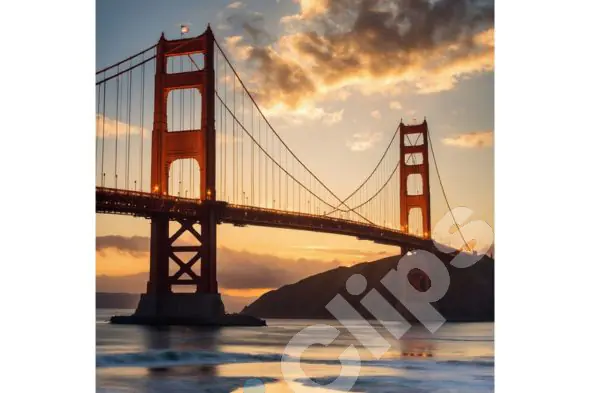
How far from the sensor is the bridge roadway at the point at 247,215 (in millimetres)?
6496

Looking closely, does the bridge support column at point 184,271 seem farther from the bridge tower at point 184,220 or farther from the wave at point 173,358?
the wave at point 173,358

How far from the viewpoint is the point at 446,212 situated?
252 inches

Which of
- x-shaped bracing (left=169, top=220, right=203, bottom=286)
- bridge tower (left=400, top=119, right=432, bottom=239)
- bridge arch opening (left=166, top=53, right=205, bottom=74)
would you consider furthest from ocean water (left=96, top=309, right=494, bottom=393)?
bridge arch opening (left=166, top=53, right=205, bottom=74)

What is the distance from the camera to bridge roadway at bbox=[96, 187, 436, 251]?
6496mm

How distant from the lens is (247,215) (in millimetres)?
6602

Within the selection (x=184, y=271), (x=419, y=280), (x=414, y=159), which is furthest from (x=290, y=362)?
(x=414, y=159)

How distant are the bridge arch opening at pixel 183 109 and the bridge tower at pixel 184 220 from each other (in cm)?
4

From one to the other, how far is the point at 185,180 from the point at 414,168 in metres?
1.42

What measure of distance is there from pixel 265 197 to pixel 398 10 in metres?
1.39
